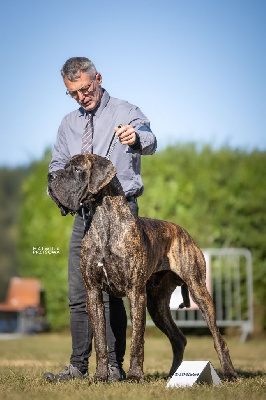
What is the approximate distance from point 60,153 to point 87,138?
32 centimetres

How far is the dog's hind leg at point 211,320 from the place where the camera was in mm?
5773

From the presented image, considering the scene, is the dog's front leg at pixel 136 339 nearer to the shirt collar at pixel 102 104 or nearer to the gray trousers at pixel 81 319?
the gray trousers at pixel 81 319

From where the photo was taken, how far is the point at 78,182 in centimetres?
516

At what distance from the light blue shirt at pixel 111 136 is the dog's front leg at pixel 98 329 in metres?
0.89

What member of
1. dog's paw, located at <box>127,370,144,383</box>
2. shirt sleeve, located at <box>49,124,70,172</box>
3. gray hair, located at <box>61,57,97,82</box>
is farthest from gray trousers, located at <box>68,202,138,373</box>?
gray hair, located at <box>61,57,97,82</box>

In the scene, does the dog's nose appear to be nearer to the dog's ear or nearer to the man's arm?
the dog's ear

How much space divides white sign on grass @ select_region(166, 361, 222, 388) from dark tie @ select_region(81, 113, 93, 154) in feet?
5.98

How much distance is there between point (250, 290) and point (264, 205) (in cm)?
154

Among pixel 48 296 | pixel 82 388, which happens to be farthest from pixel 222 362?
pixel 48 296

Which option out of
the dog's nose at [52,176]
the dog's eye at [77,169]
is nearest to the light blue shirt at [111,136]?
the dog's eye at [77,169]

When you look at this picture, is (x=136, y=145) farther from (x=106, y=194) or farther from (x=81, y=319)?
(x=81, y=319)

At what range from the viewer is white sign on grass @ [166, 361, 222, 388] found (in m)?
5.09

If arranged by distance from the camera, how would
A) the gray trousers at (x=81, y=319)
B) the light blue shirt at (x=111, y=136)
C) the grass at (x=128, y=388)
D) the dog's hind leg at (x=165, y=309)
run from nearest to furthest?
1. the grass at (x=128, y=388)
2. the light blue shirt at (x=111, y=136)
3. the gray trousers at (x=81, y=319)
4. the dog's hind leg at (x=165, y=309)

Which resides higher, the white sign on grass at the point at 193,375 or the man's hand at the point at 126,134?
the man's hand at the point at 126,134
